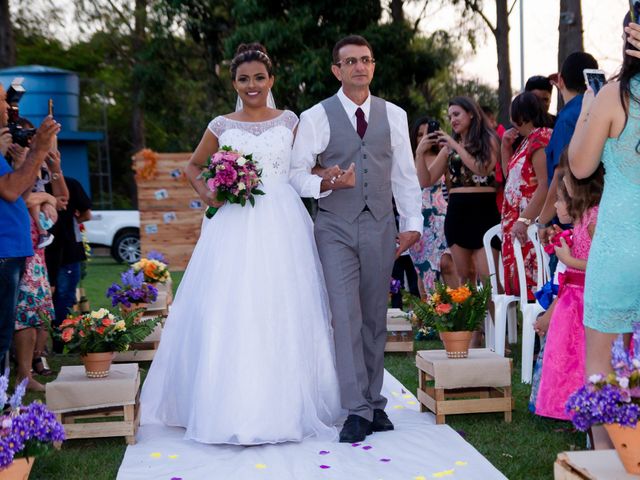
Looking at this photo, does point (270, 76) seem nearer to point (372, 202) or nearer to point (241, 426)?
point (372, 202)

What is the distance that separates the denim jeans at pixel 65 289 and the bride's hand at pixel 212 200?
11.6 feet

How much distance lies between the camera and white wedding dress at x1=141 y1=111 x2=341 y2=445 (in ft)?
16.9

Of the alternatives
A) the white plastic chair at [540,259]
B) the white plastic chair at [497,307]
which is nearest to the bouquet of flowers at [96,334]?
the white plastic chair at [497,307]

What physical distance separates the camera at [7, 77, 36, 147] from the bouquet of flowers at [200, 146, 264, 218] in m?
1.34

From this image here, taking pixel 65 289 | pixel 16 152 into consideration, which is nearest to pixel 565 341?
pixel 16 152

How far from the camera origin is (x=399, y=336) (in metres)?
8.07

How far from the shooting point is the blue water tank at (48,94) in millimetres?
24484

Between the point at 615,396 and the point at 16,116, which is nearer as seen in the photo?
the point at 615,396

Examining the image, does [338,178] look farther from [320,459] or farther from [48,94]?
[48,94]

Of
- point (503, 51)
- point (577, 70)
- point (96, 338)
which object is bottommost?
point (96, 338)

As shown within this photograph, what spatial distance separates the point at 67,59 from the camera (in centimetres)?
3862

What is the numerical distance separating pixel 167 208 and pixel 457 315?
558 inches

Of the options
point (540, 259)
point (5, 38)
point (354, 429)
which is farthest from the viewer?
point (5, 38)

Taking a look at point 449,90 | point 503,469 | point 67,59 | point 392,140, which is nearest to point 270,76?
point 392,140
